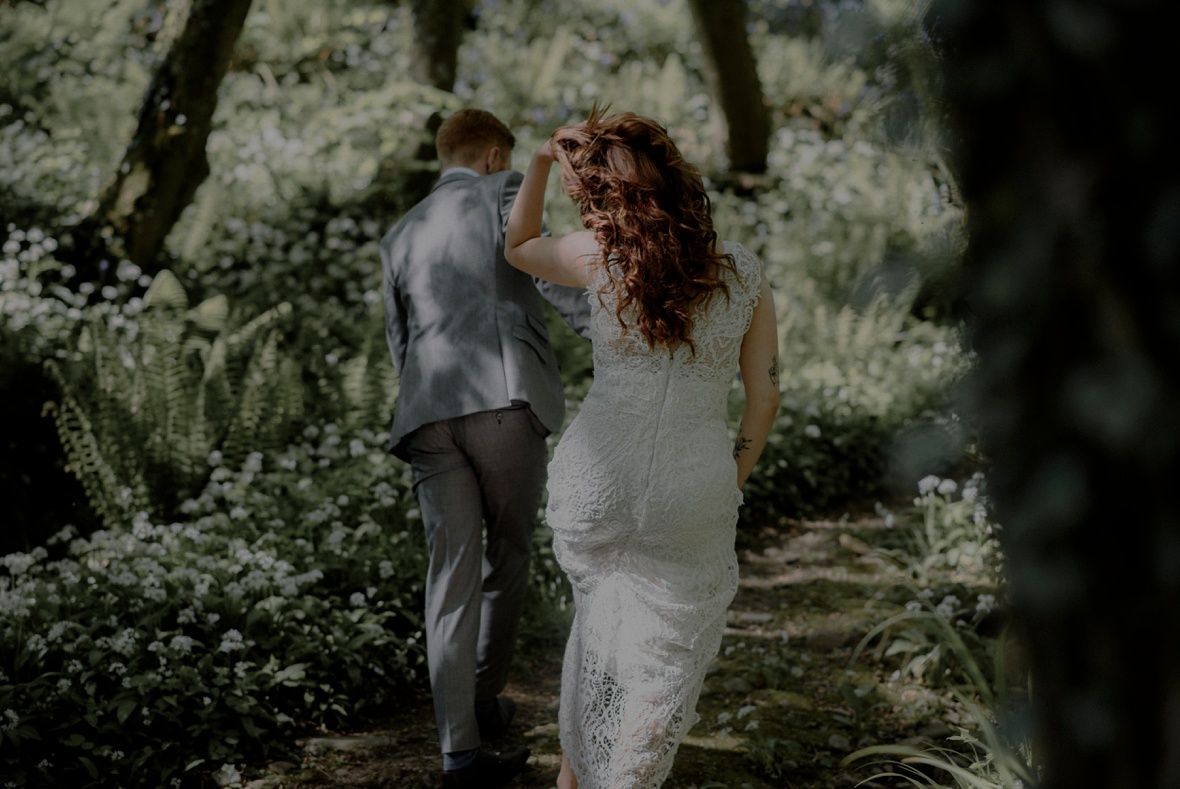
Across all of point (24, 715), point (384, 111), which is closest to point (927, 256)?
point (24, 715)

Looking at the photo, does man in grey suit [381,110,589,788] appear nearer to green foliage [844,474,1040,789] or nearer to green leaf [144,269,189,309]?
green foliage [844,474,1040,789]

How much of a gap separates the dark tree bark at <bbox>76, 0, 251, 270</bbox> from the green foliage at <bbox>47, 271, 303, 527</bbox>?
2.12 ft

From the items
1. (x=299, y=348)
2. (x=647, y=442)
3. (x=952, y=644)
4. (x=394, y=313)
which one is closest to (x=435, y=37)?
(x=299, y=348)

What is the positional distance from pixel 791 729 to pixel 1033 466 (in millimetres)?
3227

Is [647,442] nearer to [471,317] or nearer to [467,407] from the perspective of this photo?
[467,407]

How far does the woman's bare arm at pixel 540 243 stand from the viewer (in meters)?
3.05

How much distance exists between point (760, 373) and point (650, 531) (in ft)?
1.95

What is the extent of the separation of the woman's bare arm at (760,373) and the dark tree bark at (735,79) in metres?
7.72

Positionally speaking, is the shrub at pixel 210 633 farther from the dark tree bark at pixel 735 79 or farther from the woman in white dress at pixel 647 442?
the dark tree bark at pixel 735 79

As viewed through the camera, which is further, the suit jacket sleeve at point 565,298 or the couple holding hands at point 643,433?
the suit jacket sleeve at point 565,298

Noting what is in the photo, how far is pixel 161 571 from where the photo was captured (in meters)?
4.12

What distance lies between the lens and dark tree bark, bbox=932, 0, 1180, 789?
38.7 inches

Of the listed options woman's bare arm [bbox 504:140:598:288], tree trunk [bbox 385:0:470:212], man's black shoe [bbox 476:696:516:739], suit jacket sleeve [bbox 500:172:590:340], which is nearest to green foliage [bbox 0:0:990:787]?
tree trunk [bbox 385:0:470:212]

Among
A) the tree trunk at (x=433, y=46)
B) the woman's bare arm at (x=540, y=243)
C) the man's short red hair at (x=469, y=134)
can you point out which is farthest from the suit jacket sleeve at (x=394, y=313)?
the tree trunk at (x=433, y=46)
